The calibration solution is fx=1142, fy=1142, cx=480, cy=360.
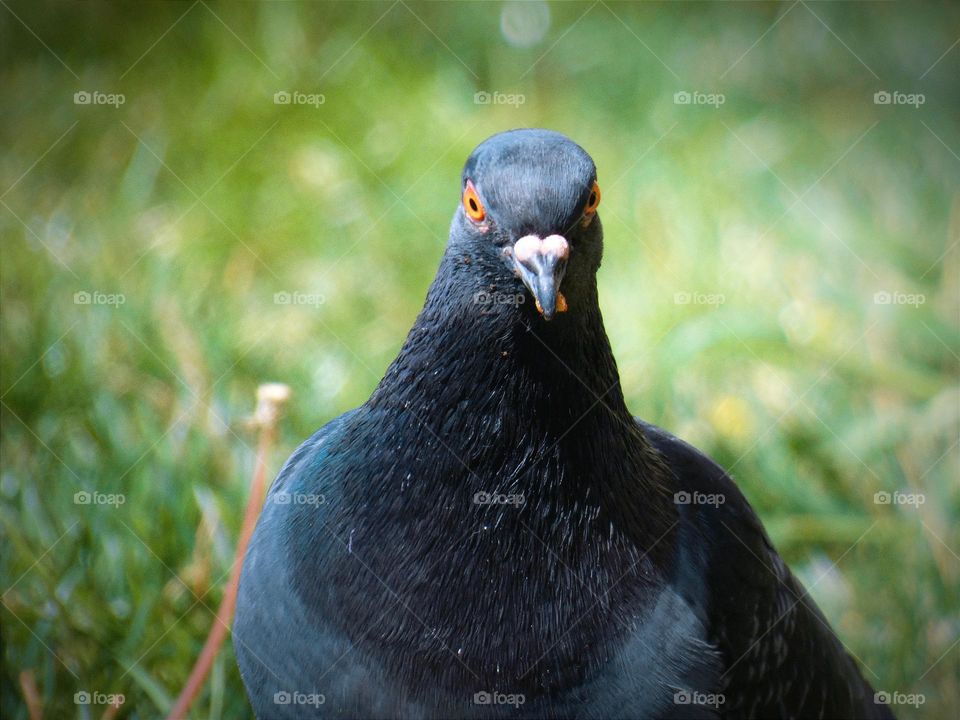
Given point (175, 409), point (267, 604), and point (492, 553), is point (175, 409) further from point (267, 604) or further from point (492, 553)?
point (492, 553)

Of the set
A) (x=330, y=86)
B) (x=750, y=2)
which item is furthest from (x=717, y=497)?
(x=750, y=2)

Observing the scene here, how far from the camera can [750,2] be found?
7.20 metres

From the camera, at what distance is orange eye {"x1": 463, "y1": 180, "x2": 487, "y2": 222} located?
2.94 metres

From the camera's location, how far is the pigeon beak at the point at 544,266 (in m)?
2.66

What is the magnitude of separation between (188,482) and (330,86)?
3.01 m

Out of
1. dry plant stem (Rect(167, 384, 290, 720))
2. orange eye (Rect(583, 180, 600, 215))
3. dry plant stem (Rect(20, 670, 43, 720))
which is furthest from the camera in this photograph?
dry plant stem (Rect(20, 670, 43, 720))
